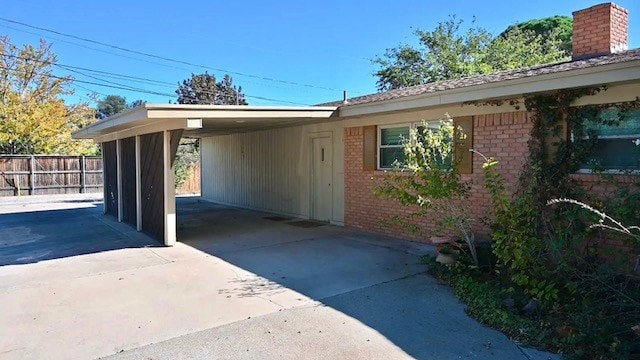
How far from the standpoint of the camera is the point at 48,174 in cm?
2158

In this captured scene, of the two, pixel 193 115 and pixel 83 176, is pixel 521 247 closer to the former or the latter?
pixel 193 115

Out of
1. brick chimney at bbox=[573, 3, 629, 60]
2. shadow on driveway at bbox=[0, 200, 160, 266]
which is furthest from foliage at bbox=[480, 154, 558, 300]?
shadow on driveway at bbox=[0, 200, 160, 266]

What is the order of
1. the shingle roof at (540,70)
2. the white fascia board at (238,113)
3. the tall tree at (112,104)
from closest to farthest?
the shingle roof at (540,70)
the white fascia board at (238,113)
the tall tree at (112,104)

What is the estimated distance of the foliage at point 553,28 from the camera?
25688mm

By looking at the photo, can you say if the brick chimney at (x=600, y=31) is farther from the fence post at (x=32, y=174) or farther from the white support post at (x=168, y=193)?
the fence post at (x=32, y=174)

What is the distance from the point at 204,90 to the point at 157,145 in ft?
91.7

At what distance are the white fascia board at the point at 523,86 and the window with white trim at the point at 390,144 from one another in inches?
28.7

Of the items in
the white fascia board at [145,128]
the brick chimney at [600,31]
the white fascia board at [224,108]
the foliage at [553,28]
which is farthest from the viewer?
the foliage at [553,28]

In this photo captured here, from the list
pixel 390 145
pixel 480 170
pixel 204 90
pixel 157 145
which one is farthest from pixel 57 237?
pixel 204 90

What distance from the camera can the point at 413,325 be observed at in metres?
4.16

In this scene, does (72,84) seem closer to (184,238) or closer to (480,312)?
(184,238)

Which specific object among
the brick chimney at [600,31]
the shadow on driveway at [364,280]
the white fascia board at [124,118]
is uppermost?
the brick chimney at [600,31]

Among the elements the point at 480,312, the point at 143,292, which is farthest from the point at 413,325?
the point at 143,292

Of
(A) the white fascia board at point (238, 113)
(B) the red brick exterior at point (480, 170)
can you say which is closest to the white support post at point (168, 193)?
(A) the white fascia board at point (238, 113)
